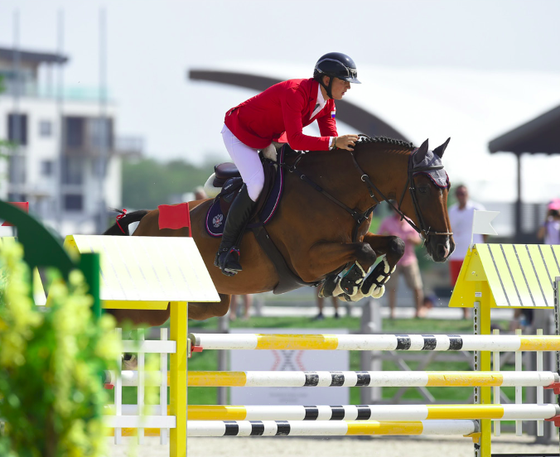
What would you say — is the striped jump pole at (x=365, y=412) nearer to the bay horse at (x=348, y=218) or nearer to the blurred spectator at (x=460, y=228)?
the bay horse at (x=348, y=218)

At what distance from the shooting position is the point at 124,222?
17.7 feet

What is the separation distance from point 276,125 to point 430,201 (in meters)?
0.93

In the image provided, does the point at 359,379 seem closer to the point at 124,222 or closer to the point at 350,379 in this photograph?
the point at 350,379

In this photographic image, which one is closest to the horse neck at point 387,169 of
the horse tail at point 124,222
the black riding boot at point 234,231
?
the black riding boot at point 234,231

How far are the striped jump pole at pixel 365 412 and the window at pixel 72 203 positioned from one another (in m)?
67.9

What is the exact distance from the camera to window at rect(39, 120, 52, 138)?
2680 inches

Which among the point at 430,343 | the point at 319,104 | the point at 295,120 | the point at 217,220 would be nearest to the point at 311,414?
the point at 430,343

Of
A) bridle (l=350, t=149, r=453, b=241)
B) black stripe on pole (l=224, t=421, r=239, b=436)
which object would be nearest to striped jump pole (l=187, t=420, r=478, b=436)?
black stripe on pole (l=224, t=421, r=239, b=436)

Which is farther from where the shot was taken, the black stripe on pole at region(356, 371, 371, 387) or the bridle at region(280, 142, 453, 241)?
the bridle at region(280, 142, 453, 241)

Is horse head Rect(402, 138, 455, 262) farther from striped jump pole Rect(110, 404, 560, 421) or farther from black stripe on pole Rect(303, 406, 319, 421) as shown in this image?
black stripe on pole Rect(303, 406, 319, 421)

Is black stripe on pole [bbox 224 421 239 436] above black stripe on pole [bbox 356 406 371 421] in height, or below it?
below

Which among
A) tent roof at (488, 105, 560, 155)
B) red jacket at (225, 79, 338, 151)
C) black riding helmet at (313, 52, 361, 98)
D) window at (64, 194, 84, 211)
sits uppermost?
window at (64, 194, 84, 211)

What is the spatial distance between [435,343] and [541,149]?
11.2 meters

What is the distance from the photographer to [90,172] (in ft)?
241
